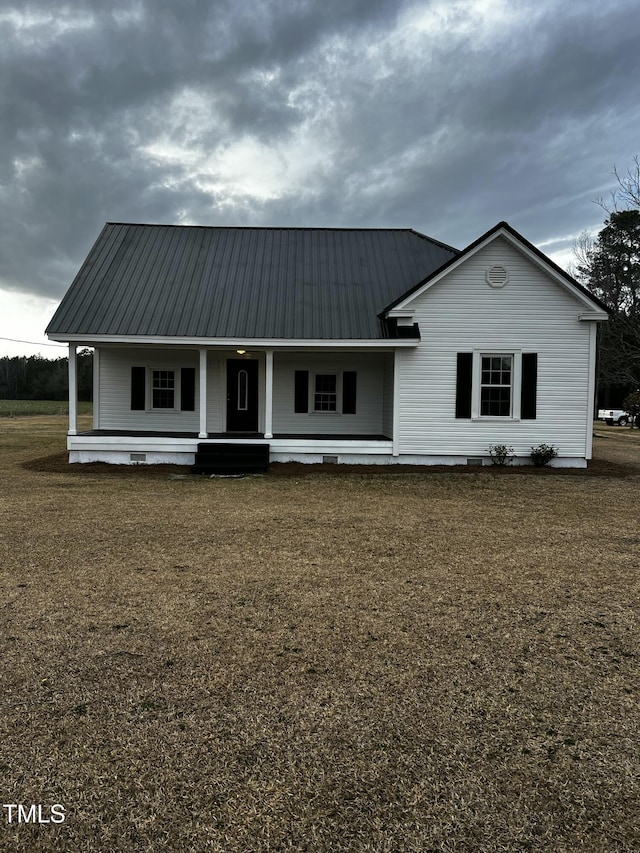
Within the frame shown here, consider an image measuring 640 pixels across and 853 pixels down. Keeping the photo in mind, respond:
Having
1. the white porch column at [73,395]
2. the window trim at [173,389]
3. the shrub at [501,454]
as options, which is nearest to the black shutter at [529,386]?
the shrub at [501,454]

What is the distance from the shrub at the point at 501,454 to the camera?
13.5 metres

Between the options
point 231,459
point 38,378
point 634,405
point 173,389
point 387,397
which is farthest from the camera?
point 38,378

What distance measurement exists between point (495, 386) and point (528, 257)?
10.9 feet

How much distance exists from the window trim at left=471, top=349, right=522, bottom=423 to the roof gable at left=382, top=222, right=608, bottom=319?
1.98 m

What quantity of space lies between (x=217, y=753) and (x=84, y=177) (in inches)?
1064

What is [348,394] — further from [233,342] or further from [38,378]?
[38,378]

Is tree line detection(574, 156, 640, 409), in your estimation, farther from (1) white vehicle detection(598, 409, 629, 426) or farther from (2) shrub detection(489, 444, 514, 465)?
(2) shrub detection(489, 444, 514, 465)

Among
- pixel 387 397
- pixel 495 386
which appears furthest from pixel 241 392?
pixel 495 386

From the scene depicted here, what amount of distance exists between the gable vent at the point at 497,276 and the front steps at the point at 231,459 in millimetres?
7106

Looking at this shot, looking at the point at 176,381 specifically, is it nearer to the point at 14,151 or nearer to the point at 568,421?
the point at 568,421

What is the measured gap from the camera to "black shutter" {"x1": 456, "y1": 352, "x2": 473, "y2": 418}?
44.1ft

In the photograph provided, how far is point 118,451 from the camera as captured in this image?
13.5 metres

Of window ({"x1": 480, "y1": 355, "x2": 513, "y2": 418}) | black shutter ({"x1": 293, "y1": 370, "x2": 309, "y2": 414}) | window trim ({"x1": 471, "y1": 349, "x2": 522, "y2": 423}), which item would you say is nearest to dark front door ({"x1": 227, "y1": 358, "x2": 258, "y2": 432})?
black shutter ({"x1": 293, "y1": 370, "x2": 309, "y2": 414})

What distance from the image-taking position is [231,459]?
13.0m
